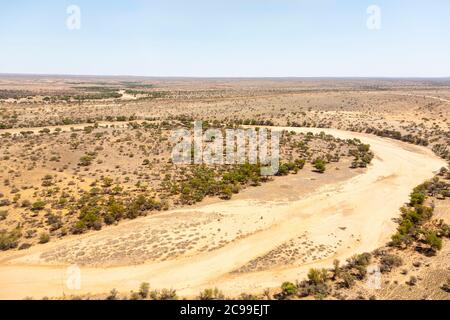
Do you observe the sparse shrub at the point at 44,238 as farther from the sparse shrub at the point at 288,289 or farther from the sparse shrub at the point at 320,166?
the sparse shrub at the point at 320,166

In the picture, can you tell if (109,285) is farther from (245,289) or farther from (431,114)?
(431,114)

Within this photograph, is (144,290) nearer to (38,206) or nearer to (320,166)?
(38,206)

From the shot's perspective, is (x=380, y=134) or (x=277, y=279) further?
(x=380, y=134)

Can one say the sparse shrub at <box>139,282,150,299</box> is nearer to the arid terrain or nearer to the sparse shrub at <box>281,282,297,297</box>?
the arid terrain

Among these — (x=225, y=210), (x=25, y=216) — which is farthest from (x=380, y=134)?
(x=25, y=216)

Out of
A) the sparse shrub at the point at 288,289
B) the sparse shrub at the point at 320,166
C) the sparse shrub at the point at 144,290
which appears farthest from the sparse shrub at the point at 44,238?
the sparse shrub at the point at 320,166

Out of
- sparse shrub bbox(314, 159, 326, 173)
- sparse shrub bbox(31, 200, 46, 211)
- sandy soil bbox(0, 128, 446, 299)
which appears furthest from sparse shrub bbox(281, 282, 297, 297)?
sparse shrub bbox(314, 159, 326, 173)
